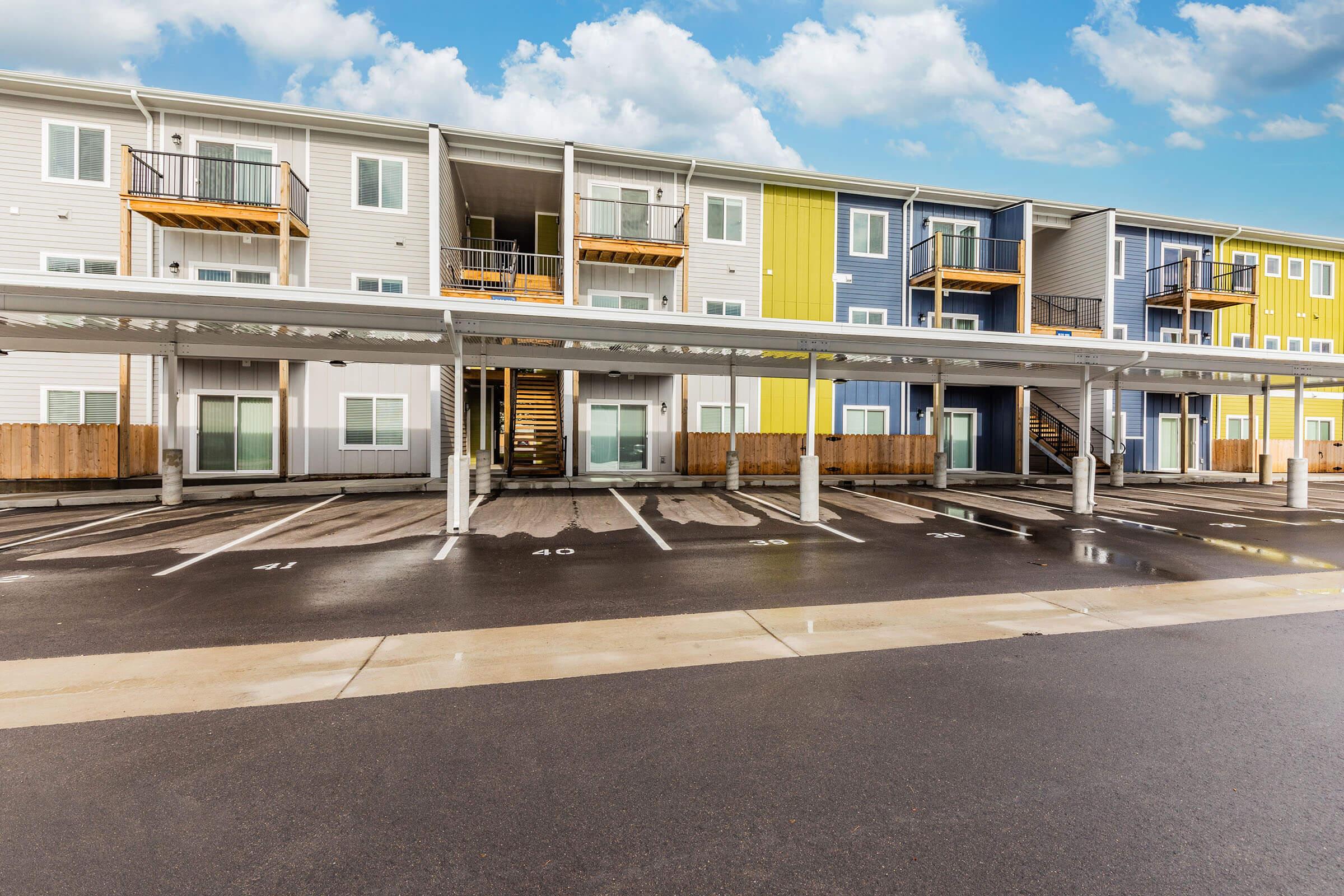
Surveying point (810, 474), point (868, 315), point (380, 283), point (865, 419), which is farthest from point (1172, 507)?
point (380, 283)

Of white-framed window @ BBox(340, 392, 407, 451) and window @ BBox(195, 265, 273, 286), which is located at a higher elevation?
window @ BBox(195, 265, 273, 286)

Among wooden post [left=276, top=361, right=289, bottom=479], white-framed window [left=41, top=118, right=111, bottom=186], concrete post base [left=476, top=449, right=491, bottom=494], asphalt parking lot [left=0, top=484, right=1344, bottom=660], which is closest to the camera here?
asphalt parking lot [left=0, top=484, right=1344, bottom=660]

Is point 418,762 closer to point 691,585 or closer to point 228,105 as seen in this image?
point 691,585

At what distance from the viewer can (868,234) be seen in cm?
2214

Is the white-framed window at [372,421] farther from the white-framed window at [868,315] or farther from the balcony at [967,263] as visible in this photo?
the balcony at [967,263]

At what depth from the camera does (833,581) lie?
24.4 feet

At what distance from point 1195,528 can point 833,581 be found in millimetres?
8917

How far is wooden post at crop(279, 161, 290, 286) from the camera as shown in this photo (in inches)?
637

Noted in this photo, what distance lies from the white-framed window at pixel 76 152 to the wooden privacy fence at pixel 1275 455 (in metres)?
39.1

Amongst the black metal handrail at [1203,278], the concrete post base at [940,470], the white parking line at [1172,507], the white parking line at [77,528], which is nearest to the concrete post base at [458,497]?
the white parking line at [77,528]

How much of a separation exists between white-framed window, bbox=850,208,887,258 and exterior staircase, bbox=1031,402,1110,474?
28.7 feet

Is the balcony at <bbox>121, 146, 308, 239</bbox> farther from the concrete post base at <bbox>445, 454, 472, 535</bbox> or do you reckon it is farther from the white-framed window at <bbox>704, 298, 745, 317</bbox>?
the white-framed window at <bbox>704, 298, 745, 317</bbox>

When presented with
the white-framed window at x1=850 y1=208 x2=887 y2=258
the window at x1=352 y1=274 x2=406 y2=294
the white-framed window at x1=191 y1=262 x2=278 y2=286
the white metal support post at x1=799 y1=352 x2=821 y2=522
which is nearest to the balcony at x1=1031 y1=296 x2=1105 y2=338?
the white-framed window at x1=850 y1=208 x2=887 y2=258

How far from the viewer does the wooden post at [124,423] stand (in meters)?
16.4
